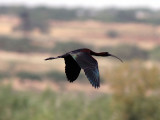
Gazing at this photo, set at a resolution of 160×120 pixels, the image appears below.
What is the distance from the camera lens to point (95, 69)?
18.7ft

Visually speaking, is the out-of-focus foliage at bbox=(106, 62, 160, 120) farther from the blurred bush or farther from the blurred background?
the blurred bush

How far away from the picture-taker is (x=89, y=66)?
565 cm

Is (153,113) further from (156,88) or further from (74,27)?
(74,27)

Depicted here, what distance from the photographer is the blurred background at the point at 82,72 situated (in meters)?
25.2

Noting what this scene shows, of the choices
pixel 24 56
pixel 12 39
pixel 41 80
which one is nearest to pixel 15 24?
pixel 12 39

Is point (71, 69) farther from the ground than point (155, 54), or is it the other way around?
point (71, 69)

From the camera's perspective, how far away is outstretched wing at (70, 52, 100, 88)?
5.58 metres

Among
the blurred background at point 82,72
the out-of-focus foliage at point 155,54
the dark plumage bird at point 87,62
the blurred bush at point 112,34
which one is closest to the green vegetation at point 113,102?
the blurred background at point 82,72

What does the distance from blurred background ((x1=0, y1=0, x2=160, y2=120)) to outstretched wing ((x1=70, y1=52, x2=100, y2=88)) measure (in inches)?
91.0

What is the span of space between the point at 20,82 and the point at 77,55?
6047 centimetres

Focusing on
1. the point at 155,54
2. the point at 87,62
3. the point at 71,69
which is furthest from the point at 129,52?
the point at 87,62

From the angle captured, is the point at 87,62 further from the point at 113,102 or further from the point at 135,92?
the point at 135,92

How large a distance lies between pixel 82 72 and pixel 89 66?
4924cm

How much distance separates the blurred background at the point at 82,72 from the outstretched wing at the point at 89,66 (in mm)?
2311
